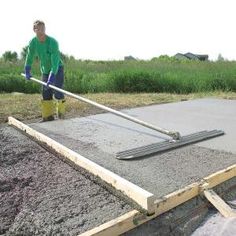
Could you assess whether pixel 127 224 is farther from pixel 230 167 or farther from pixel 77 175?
pixel 230 167

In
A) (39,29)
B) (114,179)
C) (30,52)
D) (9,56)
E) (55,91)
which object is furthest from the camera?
(9,56)

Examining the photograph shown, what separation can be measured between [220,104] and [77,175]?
18.5 ft

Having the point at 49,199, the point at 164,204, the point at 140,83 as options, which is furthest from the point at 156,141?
the point at 140,83

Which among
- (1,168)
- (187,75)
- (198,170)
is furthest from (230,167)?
(187,75)

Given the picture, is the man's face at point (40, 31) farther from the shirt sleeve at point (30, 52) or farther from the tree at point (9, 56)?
the tree at point (9, 56)

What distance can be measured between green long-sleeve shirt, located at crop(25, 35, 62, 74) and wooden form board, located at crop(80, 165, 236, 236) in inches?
134

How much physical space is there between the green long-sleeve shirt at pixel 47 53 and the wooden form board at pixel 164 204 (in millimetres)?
3408

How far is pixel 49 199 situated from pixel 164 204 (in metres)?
0.96

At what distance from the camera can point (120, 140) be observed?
17.7 feet

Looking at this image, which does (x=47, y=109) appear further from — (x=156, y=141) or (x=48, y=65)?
(x=156, y=141)

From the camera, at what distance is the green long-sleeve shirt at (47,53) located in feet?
20.8

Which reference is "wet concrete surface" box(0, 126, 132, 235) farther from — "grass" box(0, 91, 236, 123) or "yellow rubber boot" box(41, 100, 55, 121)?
"grass" box(0, 91, 236, 123)

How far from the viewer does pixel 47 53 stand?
657 centimetres

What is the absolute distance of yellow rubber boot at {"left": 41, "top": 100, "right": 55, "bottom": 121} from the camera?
22.3 ft
